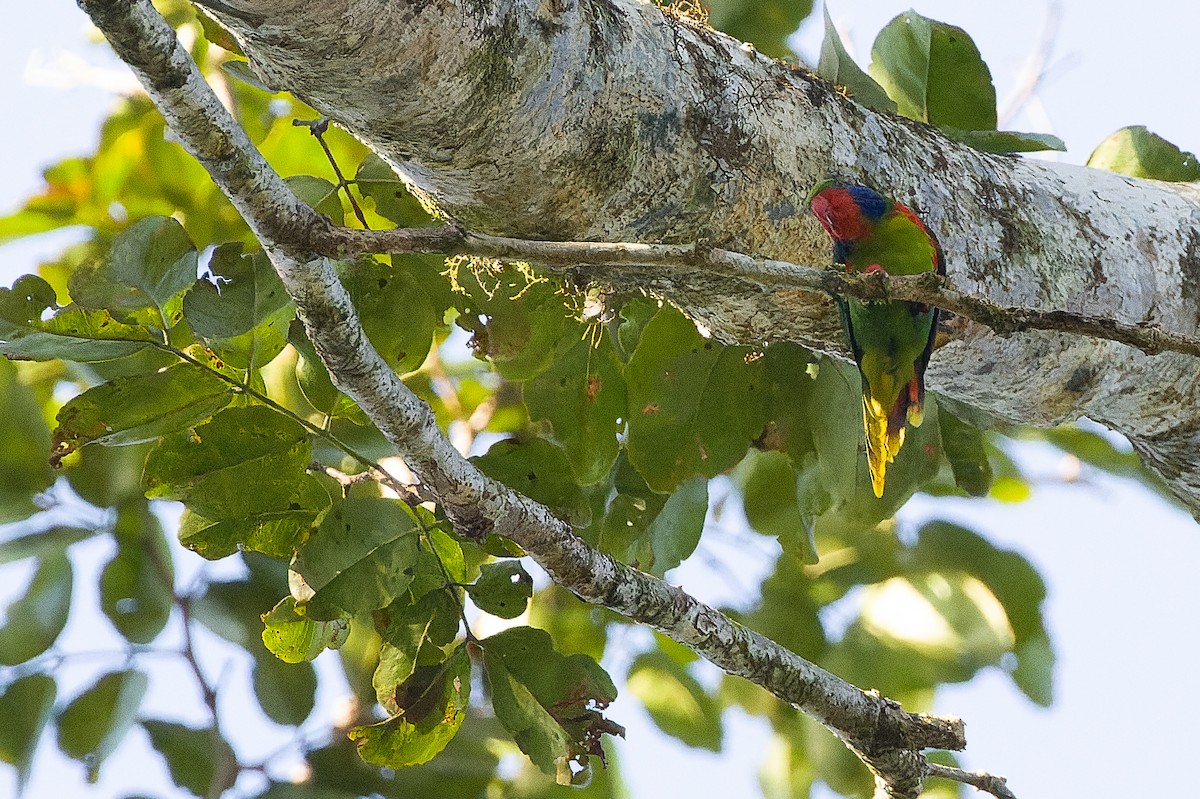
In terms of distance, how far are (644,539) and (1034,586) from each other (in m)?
0.79

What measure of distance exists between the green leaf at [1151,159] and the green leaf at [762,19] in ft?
2.21

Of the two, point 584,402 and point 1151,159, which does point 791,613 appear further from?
point 1151,159

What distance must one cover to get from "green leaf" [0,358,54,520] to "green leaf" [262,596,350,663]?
24.5 inches

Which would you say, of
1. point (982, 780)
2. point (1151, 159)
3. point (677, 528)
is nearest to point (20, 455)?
point (677, 528)

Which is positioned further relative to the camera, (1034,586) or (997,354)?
(1034,586)

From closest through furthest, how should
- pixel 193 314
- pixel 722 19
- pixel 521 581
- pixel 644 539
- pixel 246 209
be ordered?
1. pixel 246 209
2. pixel 193 314
3. pixel 521 581
4. pixel 644 539
5. pixel 722 19

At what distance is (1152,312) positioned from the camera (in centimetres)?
166

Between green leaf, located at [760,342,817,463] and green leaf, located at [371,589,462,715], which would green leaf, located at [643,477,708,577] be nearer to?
green leaf, located at [760,342,817,463]

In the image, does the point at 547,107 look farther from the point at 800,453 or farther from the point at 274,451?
the point at 800,453

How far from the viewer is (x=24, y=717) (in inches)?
68.1

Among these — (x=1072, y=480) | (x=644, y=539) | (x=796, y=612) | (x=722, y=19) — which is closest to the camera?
(x=644, y=539)

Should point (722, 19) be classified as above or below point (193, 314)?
above

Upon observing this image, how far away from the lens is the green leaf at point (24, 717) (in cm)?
169

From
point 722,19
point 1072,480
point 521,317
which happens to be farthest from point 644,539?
point 1072,480
